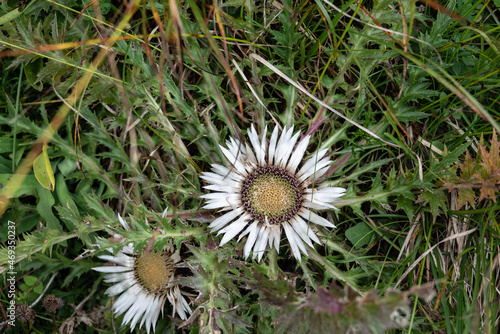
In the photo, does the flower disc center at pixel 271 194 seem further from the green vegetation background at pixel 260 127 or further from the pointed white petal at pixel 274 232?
the green vegetation background at pixel 260 127

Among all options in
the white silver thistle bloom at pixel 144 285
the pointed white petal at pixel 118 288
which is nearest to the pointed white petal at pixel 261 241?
the white silver thistle bloom at pixel 144 285

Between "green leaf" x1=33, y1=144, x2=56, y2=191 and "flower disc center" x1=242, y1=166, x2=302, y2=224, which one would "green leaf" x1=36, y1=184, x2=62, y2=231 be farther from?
"flower disc center" x1=242, y1=166, x2=302, y2=224

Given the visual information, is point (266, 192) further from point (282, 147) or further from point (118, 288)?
point (118, 288)

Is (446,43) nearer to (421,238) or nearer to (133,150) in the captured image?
(421,238)

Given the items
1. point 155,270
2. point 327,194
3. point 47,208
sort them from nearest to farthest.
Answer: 1. point 327,194
2. point 155,270
3. point 47,208

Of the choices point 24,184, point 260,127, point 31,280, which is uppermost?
point 260,127

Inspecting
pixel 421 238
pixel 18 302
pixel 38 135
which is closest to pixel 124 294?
pixel 18 302

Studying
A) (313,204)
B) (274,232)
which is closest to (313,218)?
(313,204)

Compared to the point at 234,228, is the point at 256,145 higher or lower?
higher
